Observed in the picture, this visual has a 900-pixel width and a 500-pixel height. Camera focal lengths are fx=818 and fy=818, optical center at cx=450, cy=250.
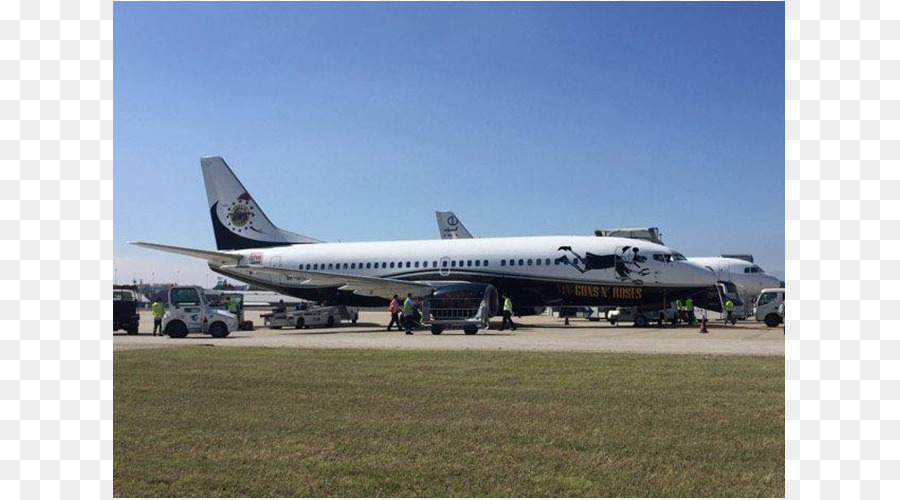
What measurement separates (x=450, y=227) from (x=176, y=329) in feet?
152

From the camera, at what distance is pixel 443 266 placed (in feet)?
132

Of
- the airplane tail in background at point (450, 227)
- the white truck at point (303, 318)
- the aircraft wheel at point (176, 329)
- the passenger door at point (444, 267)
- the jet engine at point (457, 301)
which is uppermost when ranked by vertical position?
the airplane tail in background at point (450, 227)

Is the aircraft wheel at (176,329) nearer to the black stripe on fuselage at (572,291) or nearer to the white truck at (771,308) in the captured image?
the black stripe on fuselage at (572,291)

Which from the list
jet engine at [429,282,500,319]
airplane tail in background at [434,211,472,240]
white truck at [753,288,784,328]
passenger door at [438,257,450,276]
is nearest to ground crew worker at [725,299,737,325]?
white truck at [753,288,784,328]

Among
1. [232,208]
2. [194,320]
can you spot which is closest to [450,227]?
[232,208]

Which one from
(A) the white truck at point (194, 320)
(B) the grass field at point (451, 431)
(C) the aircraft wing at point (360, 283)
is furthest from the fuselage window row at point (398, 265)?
(B) the grass field at point (451, 431)

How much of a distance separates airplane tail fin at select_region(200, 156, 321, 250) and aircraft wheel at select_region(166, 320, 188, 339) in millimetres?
16971

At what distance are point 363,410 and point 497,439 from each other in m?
2.45

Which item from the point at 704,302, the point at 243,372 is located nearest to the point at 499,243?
the point at 704,302

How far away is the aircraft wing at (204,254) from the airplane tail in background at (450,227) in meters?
31.9

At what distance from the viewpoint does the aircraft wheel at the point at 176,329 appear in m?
30.2

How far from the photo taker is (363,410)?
1057 cm

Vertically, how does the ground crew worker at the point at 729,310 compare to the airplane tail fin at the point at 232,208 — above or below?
below

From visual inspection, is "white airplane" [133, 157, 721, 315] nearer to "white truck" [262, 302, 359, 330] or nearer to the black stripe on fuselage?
the black stripe on fuselage
